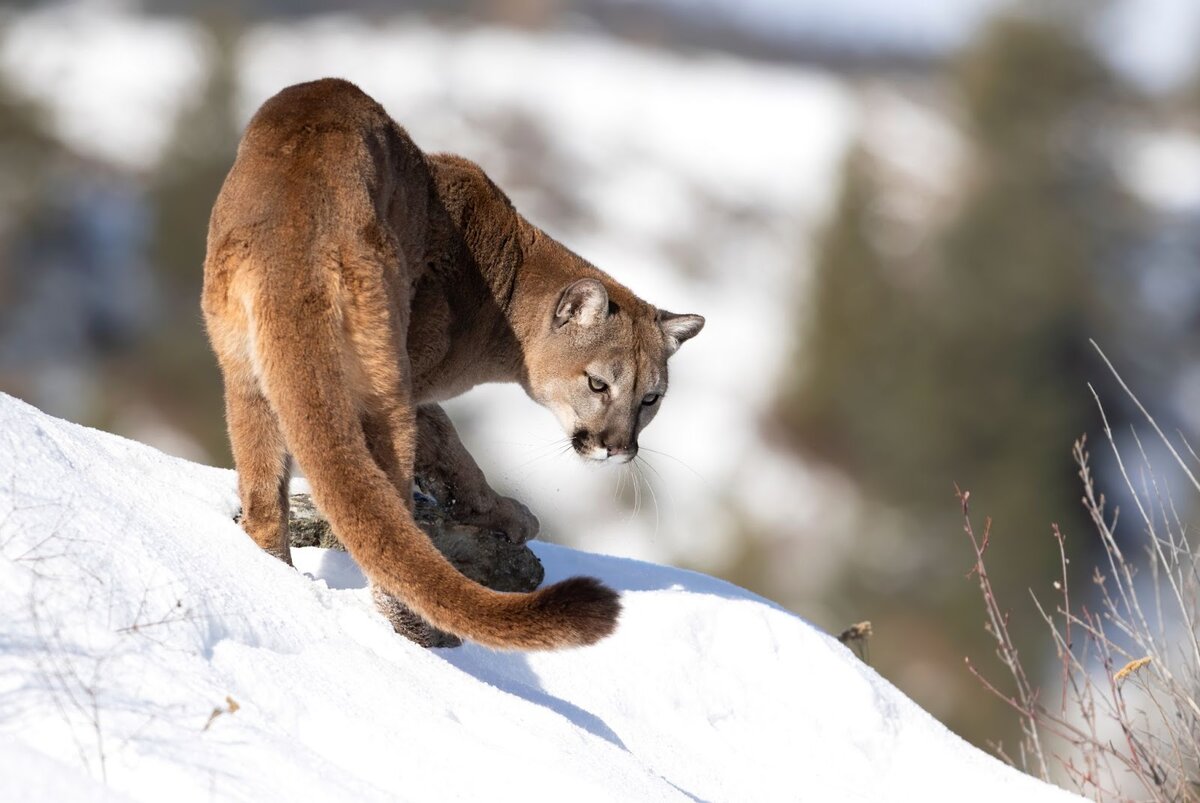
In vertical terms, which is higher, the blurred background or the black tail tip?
the blurred background

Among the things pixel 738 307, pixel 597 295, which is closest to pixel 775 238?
pixel 738 307

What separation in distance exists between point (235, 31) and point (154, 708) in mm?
43582

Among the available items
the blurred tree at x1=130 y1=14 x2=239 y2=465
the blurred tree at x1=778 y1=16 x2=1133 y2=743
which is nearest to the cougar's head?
the blurred tree at x1=778 y1=16 x2=1133 y2=743

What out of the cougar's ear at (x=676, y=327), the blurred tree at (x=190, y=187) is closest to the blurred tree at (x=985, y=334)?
the blurred tree at (x=190, y=187)

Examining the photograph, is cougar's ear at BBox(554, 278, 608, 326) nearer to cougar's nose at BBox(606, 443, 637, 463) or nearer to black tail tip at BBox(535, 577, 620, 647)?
cougar's nose at BBox(606, 443, 637, 463)

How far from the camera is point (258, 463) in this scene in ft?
18.6

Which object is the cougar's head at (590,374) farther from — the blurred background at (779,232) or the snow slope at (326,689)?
the blurred background at (779,232)

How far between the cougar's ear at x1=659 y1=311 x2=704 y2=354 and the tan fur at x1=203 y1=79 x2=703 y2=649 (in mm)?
434

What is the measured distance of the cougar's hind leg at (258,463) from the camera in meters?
5.64

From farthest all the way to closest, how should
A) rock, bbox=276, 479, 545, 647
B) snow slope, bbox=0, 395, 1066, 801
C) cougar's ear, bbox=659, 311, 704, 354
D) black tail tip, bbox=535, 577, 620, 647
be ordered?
cougar's ear, bbox=659, 311, 704, 354 < rock, bbox=276, 479, 545, 647 < black tail tip, bbox=535, 577, 620, 647 < snow slope, bbox=0, 395, 1066, 801

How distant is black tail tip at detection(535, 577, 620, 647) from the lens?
15.1 feet

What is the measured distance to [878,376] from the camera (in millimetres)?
49281

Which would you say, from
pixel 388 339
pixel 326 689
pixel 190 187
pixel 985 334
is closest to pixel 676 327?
pixel 388 339

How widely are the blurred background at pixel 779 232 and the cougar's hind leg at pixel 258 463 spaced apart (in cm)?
2731
